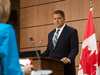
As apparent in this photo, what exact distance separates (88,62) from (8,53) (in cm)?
343

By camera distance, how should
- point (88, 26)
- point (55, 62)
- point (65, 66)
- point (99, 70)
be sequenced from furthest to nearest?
point (88, 26), point (99, 70), point (65, 66), point (55, 62)

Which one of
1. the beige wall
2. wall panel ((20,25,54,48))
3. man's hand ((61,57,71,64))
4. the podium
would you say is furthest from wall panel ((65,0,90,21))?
the podium

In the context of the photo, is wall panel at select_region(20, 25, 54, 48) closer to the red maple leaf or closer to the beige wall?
the beige wall

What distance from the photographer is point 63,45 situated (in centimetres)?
370

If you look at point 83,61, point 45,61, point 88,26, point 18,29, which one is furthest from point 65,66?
point 18,29

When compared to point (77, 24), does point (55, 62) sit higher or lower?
lower

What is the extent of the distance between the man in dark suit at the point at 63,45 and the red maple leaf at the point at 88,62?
76 centimetres

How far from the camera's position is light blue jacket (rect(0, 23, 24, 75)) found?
3.55ft

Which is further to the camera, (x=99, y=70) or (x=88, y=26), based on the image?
(x=88, y=26)

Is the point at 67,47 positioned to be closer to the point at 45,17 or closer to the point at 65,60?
the point at 65,60

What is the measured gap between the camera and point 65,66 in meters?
3.43

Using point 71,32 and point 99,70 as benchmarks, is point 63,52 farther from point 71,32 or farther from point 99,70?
point 99,70

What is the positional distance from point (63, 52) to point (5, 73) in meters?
2.61

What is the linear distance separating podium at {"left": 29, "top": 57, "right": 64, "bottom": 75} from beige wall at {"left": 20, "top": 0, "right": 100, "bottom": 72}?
2055 mm
